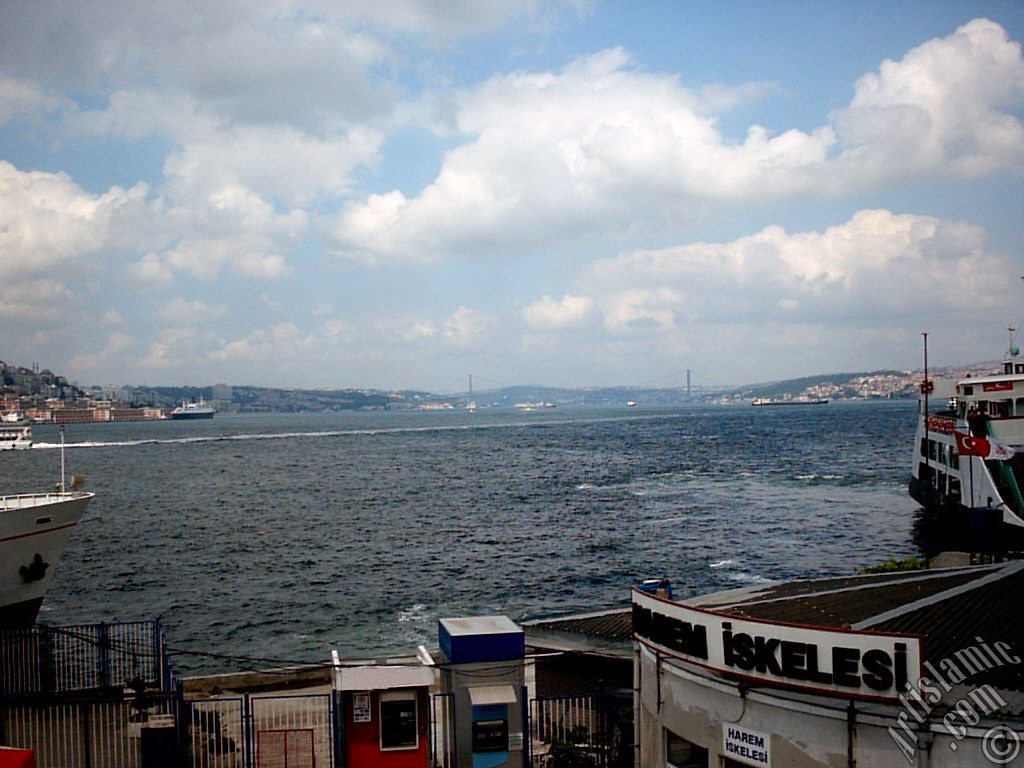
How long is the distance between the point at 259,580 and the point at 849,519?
4519 cm

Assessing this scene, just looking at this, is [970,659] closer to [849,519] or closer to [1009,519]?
[1009,519]

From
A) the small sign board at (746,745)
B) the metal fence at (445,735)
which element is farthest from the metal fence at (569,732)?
the small sign board at (746,745)

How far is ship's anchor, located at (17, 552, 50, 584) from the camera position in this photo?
36.2 m

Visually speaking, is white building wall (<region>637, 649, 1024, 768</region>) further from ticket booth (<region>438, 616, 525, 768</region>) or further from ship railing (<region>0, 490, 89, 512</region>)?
ship railing (<region>0, 490, 89, 512</region>)

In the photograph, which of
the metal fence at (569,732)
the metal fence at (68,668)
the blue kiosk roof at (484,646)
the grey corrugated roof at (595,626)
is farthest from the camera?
the grey corrugated roof at (595,626)

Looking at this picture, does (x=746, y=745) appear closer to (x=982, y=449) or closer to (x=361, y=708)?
(x=361, y=708)

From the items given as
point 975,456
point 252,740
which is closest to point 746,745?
point 252,740

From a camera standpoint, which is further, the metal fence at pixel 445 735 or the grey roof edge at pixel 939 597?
the metal fence at pixel 445 735

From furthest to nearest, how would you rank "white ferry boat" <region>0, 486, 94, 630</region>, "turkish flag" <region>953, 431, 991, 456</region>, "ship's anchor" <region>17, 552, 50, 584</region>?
"ship's anchor" <region>17, 552, 50, 584</region>
"white ferry boat" <region>0, 486, 94, 630</region>
"turkish flag" <region>953, 431, 991, 456</region>

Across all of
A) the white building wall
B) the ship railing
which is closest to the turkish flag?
the white building wall

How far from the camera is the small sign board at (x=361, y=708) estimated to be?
18.9 metres

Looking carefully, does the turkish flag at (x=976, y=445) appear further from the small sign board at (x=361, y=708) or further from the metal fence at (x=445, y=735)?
the small sign board at (x=361, y=708)

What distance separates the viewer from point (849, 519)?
74312 millimetres

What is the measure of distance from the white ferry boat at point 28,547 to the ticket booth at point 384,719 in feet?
72.9
